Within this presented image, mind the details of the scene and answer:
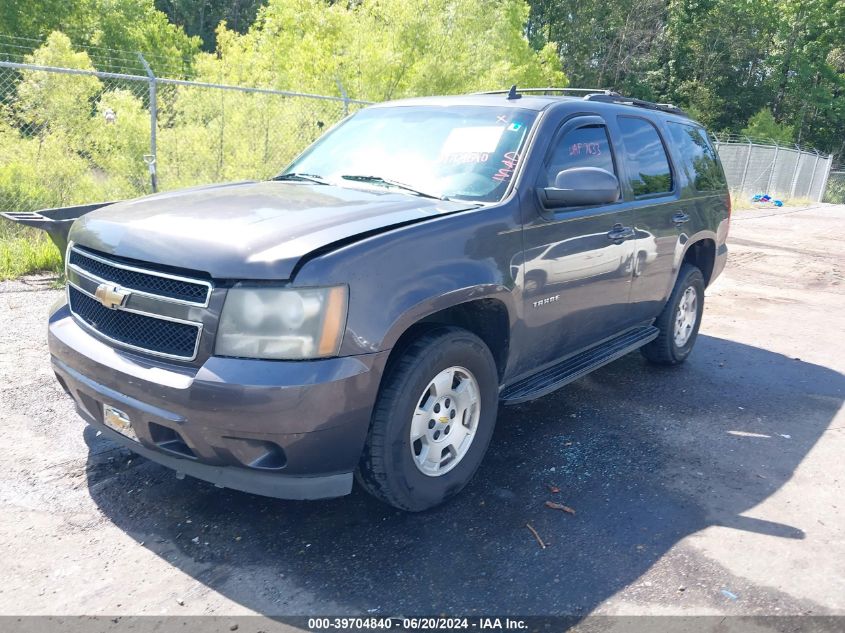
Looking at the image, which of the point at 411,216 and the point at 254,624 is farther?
→ the point at 411,216


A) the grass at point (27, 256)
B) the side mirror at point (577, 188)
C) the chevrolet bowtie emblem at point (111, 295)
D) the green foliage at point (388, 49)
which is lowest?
the grass at point (27, 256)

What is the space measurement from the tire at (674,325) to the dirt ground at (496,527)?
0.67 meters

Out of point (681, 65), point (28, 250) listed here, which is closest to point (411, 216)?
point (28, 250)

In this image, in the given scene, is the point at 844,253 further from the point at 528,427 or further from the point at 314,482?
the point at 314,482

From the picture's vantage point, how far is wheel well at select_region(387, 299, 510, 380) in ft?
11.5

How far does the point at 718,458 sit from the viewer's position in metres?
4.15

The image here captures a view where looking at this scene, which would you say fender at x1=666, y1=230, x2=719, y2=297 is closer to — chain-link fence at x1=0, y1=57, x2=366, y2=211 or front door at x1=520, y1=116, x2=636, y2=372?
front door at x1=520, y1=116, x2=636, y2=372

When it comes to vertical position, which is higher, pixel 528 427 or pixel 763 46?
pixel 763 46

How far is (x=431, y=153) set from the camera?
3996 millimetres

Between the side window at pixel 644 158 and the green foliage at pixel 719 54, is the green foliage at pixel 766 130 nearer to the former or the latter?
the green foliage at pixel 719 54

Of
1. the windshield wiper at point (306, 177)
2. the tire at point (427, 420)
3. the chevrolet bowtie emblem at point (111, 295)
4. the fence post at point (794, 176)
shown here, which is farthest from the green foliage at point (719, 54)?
the chevrolet bowtie emblem at point (111, 295)

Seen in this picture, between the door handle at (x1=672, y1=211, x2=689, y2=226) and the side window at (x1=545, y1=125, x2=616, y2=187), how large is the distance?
2.91 feet

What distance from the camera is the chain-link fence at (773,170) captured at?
29.0 metres

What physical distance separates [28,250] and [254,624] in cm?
601
